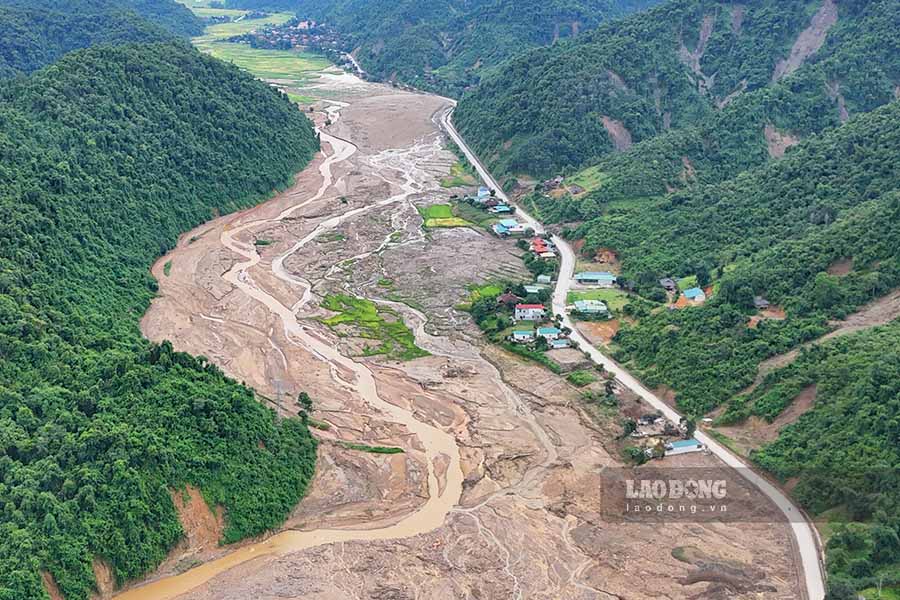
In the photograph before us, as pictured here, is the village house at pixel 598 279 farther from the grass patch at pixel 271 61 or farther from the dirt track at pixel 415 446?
the grass patch at pixel 271 61

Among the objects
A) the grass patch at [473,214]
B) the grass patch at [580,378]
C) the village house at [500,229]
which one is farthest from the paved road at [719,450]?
the grass patch at [473,214]

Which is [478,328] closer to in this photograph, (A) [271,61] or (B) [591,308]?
(B) [591,308]

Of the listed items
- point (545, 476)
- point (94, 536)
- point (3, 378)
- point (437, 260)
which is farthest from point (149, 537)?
point (437, 260)

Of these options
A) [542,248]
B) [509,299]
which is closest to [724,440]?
[509,299]

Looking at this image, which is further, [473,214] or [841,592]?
[473,214]

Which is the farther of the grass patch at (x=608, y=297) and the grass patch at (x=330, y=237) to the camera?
the grass patch at (x=330, y=237)
